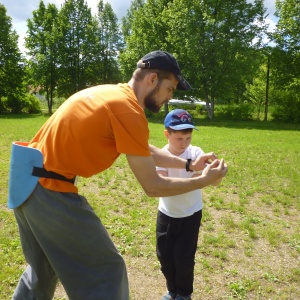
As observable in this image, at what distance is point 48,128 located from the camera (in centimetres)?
203

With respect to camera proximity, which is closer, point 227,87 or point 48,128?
point 48,128

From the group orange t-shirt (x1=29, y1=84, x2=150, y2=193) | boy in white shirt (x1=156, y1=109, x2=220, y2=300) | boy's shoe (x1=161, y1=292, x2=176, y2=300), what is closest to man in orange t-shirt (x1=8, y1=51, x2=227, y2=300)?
orange t-shirt (x1=29, y1=84, x2=150, y2=193)

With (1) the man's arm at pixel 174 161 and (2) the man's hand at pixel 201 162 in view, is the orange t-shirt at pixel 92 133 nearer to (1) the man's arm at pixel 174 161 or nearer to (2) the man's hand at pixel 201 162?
(1) the man's arm at pixel 174 161

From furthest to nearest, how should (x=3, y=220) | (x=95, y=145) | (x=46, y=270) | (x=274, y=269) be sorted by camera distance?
(x=3, y=220)
(x=274, y=269)
(x=46, y=270)
(x=95, y=145)

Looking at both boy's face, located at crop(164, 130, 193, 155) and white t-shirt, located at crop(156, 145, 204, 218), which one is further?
boy's face, located at crop(164, 130, 193, 155)

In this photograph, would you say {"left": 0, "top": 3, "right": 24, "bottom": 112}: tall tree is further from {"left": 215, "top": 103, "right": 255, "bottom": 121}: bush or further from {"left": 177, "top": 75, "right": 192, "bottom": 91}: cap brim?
{"left": 177, "top": 75, "right": 192, "bottom": 91}: cap brim

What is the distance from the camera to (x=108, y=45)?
A: 38.2 meters

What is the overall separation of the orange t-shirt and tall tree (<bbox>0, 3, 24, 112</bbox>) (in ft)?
113

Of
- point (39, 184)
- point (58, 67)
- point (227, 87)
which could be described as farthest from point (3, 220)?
point (58, 67)

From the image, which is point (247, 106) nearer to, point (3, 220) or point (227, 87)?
point (227, 87)

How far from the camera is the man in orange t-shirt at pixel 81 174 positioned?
186cm

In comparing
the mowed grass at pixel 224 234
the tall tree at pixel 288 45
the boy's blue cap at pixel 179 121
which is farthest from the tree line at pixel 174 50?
the boy's blue cap at pixel 179 121

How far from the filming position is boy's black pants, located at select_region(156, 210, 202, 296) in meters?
2.88

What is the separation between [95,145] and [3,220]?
3.99 metres
